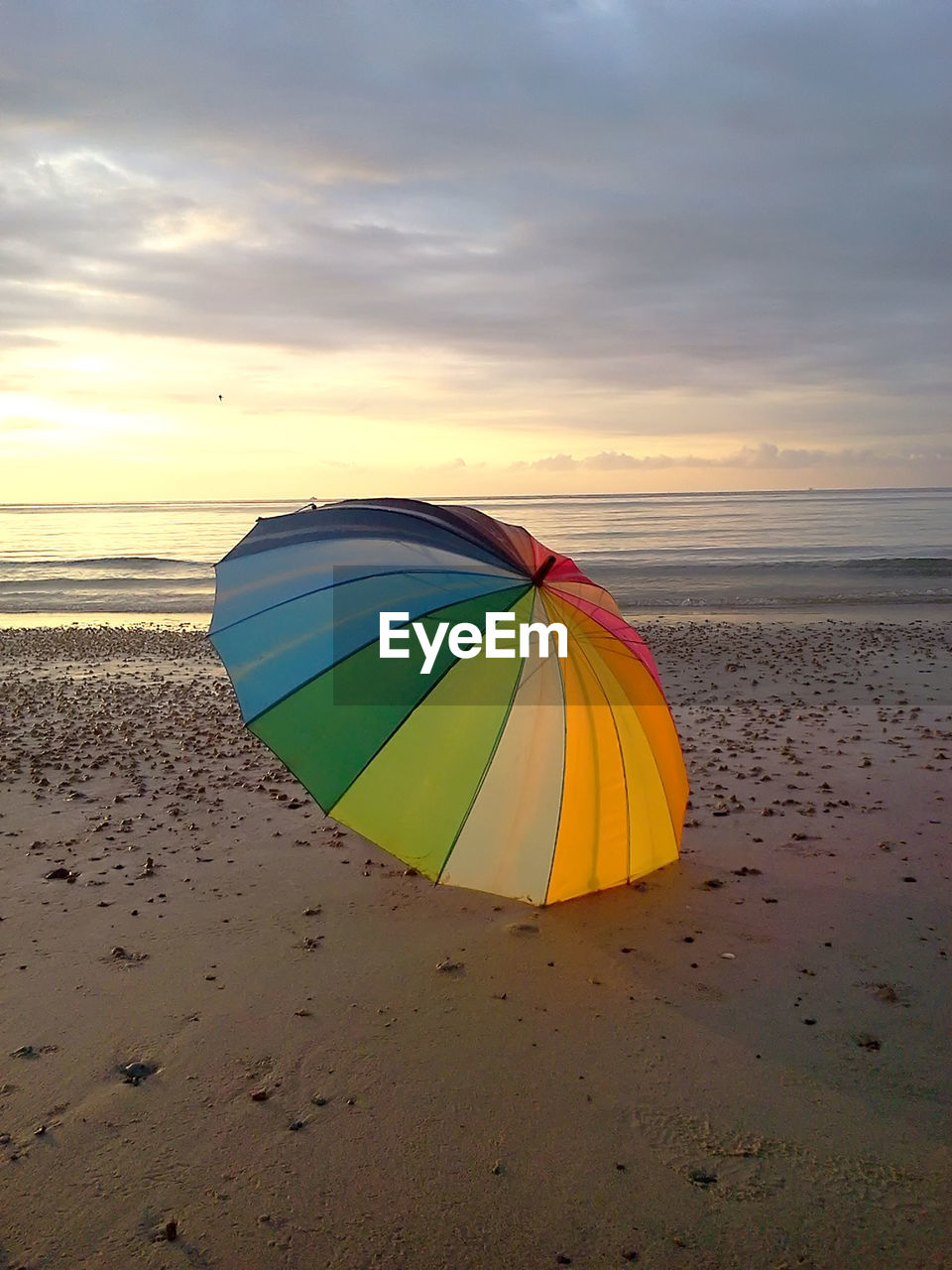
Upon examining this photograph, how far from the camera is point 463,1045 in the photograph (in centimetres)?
417

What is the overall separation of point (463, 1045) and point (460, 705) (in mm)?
1546

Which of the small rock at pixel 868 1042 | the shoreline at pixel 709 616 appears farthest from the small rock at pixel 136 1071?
the shoreline at pixel 709 616

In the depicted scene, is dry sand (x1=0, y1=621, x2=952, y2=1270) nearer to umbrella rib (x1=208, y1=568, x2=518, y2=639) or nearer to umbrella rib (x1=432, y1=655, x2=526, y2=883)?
umbrella rib (x1=432, y1=655, x2=526, y2=883)

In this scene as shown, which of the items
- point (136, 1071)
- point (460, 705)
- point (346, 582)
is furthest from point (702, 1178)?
point (346, 582)

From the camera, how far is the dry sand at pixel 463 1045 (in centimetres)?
314

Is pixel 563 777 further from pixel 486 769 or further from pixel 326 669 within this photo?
pixel 326 669

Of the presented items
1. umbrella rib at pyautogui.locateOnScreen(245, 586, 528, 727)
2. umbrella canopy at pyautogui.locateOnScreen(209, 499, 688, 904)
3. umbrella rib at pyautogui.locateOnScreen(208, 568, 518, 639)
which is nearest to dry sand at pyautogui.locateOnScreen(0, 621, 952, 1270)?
umbrella canopy at pyautogui.locateOnScreen(209, 499, 688, 904)

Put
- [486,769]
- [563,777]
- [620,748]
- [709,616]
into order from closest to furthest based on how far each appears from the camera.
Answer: [486,769], [563,777], [620,748], [709,616]

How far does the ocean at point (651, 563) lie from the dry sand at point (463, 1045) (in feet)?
50.4

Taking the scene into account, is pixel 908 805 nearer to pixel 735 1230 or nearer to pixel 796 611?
pixel 735 1230

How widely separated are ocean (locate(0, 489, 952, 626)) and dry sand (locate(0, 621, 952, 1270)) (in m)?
15.4

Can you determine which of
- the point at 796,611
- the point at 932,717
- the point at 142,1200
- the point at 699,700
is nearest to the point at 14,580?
the point at 796,611

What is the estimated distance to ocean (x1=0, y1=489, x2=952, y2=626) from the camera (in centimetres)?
2384

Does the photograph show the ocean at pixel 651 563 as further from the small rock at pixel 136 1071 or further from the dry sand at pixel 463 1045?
the small rock at pixel 136 1071
